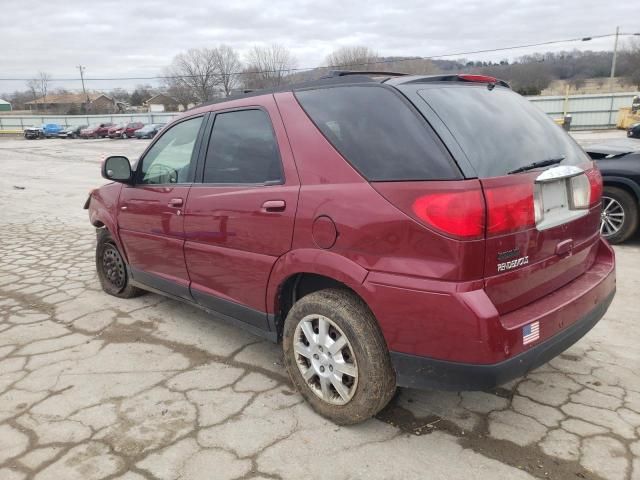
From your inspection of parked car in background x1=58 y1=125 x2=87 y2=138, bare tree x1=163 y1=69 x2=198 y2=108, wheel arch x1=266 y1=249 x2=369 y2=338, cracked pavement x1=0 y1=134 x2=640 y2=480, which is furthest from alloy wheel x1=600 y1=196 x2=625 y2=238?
bare tree x1=163 y1=69 x2=198 y2=108

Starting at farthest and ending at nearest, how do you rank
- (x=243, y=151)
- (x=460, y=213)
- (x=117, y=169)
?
1. (x=117, y=169)
2. (x=243, y=151)
3. (x=460, y=213)

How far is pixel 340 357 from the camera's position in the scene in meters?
2.59

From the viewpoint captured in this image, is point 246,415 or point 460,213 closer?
point 460,213

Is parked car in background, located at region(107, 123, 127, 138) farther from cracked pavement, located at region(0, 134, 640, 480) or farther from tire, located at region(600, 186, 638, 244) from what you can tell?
tire, located at region(600, 186, 638, 244)

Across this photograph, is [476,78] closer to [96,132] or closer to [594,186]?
[594,186]

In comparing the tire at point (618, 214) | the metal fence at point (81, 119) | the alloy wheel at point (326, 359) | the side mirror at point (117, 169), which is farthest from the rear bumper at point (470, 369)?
the metal fence at point (81, 119)

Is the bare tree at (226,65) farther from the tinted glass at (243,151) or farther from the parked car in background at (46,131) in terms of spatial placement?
the tinted glass at (243,151)

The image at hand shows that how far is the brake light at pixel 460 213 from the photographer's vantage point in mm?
2086

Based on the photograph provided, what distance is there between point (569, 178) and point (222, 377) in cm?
238

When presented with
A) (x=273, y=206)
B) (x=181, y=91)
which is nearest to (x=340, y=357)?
(x=273, y=206)

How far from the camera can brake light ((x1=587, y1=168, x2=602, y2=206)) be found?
278 cm

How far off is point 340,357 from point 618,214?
490 cm

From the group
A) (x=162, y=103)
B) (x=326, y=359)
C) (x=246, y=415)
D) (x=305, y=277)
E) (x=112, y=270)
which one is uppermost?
(x=162, y=103)

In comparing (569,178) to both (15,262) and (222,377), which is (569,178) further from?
(15,262)
